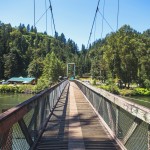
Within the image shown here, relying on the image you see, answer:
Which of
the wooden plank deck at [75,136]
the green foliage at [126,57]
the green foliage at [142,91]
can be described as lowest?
the green foliage at [142,91]

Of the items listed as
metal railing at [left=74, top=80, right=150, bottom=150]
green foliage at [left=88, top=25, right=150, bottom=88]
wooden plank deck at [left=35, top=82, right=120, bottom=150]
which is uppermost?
green foliage at [left=88, top=25, right=150, bottom=88]

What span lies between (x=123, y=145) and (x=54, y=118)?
4.08 m

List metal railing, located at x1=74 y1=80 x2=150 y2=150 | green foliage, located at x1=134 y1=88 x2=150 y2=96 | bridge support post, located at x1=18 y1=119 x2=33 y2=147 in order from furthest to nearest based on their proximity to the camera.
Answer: green foliage, located at x1=134 y1=88 x2=150 y2=96 < bridge support post, located at x1=18 y1=119 x2=33 y2=147 < metal railing, located at x1=74 y1=80 x2=150 y2=150

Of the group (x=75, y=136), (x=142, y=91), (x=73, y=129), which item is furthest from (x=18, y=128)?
(x=142, y=91)

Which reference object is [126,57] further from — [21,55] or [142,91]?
[21,55]

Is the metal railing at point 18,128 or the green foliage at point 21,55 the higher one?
the green foliage at point 21,55

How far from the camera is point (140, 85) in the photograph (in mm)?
76750

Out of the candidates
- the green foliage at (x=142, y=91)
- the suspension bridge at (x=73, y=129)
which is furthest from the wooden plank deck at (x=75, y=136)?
the green foliage at (x=142, y=91)

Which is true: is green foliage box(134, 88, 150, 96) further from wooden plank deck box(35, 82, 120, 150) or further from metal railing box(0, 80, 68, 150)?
→ metal railing box(0, 80, 68, 150)

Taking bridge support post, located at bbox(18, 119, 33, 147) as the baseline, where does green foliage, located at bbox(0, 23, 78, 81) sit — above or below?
above

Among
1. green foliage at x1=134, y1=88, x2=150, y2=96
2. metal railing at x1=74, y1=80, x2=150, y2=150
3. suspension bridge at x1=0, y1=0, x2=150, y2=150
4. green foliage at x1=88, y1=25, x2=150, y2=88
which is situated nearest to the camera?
suspension bridge at x1=0, y1=0, x2=150, y2=150

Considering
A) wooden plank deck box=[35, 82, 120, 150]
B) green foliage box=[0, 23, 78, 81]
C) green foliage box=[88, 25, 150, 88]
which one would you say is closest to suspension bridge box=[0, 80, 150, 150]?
wooden plank deck box=[35, 82, 120, 150]

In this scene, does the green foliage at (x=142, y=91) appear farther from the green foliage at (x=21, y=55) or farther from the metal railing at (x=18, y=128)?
the metal railing at (x=18, y=128)

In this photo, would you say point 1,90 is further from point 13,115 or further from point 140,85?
point 13,115
